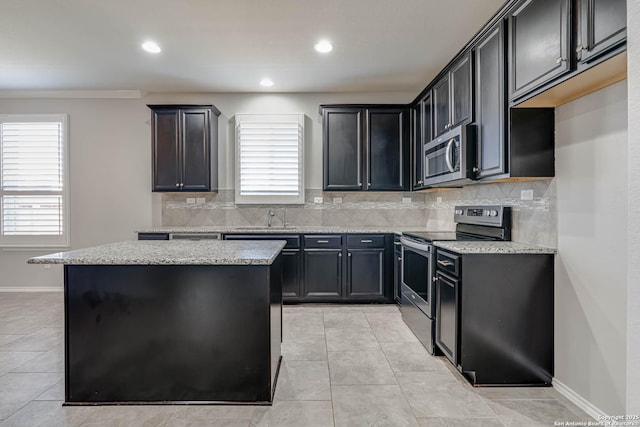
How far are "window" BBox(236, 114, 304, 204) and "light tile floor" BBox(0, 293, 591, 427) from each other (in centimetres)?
205

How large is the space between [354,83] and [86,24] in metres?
2.77

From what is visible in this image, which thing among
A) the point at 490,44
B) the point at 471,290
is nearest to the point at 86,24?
the point at 490,44

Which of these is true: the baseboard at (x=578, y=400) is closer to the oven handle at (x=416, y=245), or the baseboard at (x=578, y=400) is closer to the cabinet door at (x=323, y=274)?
the oven handle at (x=416, y=245)

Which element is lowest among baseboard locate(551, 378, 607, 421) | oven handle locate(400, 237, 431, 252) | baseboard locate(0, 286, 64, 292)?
baseboard locate(551, 378, 607, 421)

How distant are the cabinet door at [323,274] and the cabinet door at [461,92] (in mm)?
1955

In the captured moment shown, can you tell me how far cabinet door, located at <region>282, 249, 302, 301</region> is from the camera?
4.03m

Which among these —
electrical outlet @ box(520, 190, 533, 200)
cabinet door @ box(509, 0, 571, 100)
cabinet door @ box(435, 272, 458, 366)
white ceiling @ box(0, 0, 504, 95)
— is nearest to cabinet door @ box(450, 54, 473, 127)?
white ceiling @ box(0, 0, 504, 95)

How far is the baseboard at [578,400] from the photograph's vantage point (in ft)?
6.09

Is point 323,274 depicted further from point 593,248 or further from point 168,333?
point 593,248

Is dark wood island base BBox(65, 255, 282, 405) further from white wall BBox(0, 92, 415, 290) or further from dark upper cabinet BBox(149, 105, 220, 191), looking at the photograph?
white wall BBox(0, 92, 415, 290)

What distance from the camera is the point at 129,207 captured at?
183 inches

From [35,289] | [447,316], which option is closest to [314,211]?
[447,316]

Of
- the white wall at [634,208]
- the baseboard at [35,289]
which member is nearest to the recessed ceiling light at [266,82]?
the white wall at [634,208]

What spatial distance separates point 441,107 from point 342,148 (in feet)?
4.45
